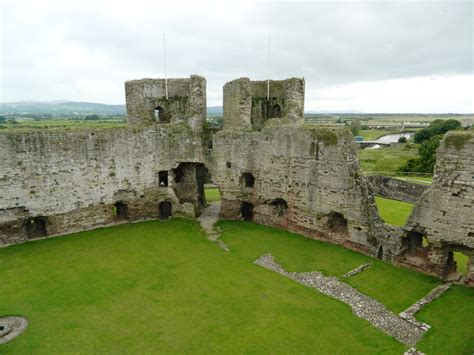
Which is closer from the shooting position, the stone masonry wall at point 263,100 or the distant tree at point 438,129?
the stone masonry wall at point 263,100

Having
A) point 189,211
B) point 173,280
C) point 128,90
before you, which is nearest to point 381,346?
point 173,280

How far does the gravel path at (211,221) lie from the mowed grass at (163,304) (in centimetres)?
76

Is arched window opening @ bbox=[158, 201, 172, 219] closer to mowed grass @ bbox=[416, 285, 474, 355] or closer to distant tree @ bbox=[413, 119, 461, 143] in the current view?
mowed grass @ bbox=[416, 285, 474, 355]

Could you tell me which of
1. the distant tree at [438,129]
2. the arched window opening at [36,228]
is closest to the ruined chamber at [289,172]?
the arched window opening at [36,228]

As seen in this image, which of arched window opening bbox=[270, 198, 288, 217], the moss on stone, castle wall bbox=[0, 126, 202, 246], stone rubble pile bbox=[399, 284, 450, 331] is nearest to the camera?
stone rubble pile bbox=[399, 284, 450, 331]

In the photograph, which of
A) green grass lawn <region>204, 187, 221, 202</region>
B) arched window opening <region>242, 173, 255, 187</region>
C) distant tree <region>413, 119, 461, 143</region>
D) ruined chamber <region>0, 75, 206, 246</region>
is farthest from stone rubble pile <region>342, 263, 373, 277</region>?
distant tree <region>413, 119, 461, 143</region>

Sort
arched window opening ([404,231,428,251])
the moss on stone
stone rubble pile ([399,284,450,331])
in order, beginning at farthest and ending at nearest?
arched window opening ([404,231,428,251])
the moss on stone
stone rubble pile ([399,284,450,331])

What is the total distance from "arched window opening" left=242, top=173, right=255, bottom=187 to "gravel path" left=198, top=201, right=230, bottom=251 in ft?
8.50

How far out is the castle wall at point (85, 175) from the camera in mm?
16281

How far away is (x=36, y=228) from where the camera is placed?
17.7 m

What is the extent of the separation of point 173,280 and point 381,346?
7.24m

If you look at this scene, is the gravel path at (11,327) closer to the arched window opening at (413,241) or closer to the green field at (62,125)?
the green field at (62,125)

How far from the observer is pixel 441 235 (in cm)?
1307

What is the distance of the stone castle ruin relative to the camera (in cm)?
1334
